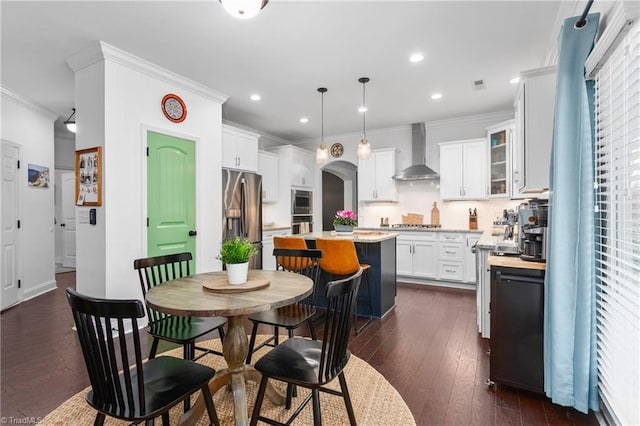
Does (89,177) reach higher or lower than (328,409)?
higher

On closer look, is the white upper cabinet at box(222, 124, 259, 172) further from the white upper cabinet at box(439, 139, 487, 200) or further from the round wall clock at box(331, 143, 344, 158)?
the white upper cabinet at box(439, 139, 487, 200)

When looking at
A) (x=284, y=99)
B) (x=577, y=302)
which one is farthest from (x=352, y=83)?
(x=577, y=302)

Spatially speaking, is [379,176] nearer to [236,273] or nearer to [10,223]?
[236,273]

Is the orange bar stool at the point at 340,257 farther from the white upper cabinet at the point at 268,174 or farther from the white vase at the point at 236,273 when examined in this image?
the white upper cabinet at the point at 268,174

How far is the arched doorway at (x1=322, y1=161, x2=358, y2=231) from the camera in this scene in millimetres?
9033

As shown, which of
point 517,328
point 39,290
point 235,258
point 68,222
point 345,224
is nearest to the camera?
point 235,258

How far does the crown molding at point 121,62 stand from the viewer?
3.05 metres

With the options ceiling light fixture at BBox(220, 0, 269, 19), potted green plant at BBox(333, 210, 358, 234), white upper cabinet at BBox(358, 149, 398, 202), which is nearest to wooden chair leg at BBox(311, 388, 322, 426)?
ceiling light fixture at BBox(220, 0, 269, 19)

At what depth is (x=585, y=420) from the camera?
74.4 inches

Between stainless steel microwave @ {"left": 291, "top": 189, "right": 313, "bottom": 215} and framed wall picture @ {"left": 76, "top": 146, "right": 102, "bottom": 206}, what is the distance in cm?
355

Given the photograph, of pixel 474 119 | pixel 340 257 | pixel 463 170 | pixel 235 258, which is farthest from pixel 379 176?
pixel 235 258

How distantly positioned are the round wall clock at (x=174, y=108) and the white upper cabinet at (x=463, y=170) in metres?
3.96

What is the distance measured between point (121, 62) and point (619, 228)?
4.07 m

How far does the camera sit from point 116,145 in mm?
3166
